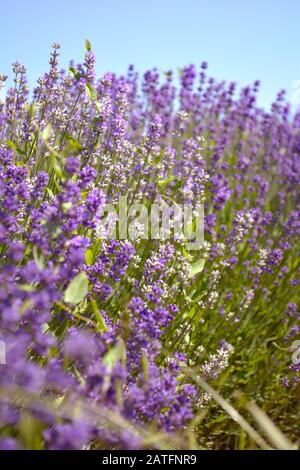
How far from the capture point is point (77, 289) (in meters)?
1.58

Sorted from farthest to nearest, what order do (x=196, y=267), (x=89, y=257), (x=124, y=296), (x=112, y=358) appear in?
(x=124, y=296) < (x=196, y=267) < (x=89, y=257) < (x=112, y=358)

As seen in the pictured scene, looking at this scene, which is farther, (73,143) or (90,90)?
(90,90)

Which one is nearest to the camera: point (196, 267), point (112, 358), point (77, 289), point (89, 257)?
point (112, 358)

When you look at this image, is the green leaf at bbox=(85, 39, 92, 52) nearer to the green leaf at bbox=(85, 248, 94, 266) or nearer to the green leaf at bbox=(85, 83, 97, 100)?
the green leaf at bbox=(85, 83, 97, 100)

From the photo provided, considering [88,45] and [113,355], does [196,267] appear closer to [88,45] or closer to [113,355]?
[113,355]

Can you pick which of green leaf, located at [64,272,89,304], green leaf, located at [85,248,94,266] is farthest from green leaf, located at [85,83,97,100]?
green leaf, located at [64,272,89,304]

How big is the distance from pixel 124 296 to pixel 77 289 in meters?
1.16

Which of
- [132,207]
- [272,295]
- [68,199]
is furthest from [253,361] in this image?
[68,199]

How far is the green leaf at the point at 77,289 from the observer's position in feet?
5.15

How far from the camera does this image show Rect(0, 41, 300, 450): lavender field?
54.2 inches

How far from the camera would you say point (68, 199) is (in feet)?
5.30

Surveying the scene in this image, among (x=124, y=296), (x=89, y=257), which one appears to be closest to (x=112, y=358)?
(x=89, y=257)

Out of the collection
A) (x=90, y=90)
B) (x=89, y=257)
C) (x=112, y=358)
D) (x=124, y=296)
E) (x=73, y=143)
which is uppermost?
(x=90, y=90)
